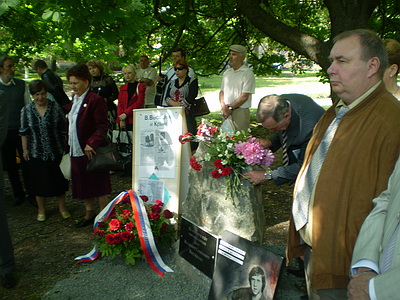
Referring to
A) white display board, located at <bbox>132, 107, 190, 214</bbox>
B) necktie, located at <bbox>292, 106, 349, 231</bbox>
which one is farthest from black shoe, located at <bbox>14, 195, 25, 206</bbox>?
necktie, located at <bbox>292, 106, 349, 231</bbox>

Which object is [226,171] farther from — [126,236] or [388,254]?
[388,254]

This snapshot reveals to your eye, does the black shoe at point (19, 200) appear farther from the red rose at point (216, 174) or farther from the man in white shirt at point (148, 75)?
the red rose at point (216, 174)

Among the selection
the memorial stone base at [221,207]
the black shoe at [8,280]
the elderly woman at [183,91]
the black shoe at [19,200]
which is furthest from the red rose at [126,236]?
the black shoe at [19,200]

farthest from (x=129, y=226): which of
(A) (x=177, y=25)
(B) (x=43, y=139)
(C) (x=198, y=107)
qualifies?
(A) (x=177, y=25)

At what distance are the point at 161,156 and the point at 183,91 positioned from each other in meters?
1.86

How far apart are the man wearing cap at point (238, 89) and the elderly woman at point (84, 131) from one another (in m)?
2.48

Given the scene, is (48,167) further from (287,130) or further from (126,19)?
(287,130)

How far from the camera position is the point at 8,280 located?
3.57m

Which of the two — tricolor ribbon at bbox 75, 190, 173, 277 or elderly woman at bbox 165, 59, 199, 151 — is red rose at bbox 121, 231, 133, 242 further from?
elderly woman at bbox 165, 59, 199, 151

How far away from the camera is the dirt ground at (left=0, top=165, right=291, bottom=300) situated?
3730 millimetres

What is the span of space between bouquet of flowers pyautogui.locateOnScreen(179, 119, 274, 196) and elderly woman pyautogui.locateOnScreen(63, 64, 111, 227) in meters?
1.60

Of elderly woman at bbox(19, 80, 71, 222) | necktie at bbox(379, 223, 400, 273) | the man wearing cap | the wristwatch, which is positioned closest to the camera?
necktie at bbox(379, 223, 400, 273)

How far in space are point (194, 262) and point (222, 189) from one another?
2.51ft

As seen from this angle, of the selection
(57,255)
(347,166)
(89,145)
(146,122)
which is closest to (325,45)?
(146,122)
